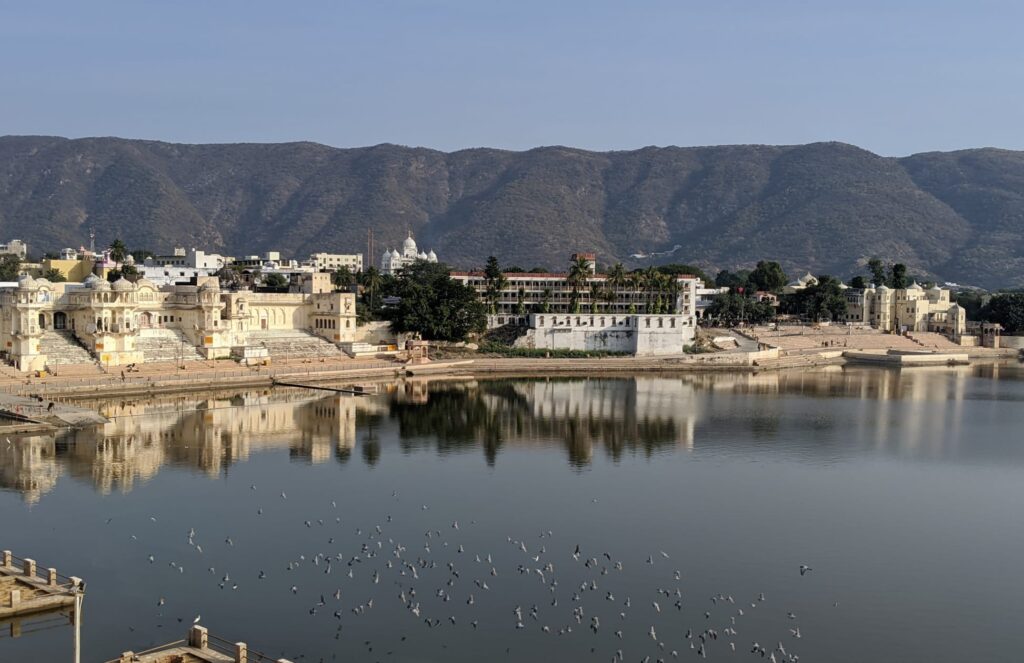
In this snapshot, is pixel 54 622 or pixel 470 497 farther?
pixel 470 497

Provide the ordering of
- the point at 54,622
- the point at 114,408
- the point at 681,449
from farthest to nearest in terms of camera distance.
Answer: the point at 114,408, the point at 681,449, the point at 54,622

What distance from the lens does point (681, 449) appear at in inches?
1588

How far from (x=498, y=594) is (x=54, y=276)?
203 feet

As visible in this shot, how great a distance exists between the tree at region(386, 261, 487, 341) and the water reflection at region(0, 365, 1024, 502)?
8.51 metres

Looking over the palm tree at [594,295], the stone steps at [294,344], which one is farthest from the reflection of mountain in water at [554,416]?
the palm tree at [594,295]

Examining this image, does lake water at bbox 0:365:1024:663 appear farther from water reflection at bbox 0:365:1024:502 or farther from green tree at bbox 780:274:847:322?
green tree at bbox 780:274:847:322

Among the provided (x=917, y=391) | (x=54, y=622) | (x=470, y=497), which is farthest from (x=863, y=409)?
(x=54, y=622)

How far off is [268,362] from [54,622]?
40187 millimetres

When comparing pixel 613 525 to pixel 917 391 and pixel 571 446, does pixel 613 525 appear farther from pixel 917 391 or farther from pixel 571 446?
pixel 917 391

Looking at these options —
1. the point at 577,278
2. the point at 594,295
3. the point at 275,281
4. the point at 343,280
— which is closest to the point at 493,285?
the point at 577,278

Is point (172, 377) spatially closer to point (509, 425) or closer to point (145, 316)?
point (145, 316)

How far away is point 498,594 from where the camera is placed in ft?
77.0

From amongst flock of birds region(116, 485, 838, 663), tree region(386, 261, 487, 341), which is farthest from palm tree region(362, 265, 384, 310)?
flock of birds region(116, 485, 838, 663)

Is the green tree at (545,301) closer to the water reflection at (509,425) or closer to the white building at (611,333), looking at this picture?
the white building at (611,333)
